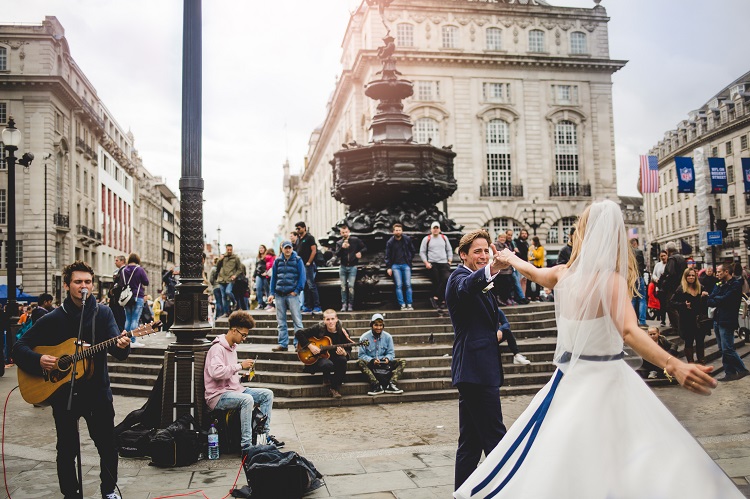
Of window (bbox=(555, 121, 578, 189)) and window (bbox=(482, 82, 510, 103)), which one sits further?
window (bbox=(555, 121, 578, 189))

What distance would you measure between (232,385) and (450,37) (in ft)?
150

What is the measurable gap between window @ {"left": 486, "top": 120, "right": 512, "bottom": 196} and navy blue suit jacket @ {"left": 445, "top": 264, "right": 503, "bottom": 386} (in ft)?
146

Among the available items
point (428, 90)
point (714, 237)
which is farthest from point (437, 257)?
point (428, 90)

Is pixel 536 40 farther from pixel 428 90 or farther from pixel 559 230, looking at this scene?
pixel 559 230

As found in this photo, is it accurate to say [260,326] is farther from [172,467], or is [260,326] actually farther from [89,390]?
[89,390]

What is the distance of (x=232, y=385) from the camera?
6.91m

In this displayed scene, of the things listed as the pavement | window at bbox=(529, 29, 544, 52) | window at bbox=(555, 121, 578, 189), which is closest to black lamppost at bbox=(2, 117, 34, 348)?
the pavement

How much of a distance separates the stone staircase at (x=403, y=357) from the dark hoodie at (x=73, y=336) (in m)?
2.77

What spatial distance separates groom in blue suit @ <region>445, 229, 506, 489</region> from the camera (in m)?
4.47

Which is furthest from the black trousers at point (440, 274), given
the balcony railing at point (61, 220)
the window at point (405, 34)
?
the balcony railing at point (61, 220)

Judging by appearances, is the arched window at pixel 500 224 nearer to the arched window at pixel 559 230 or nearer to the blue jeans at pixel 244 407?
the arched window at pixel 559 230

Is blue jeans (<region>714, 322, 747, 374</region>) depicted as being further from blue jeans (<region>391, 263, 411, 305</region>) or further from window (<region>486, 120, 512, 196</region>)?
window (<region>486, 120, 512, 196</region>)

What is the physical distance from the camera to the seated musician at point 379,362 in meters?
9.60

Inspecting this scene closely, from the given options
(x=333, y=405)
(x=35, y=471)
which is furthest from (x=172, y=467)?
(x=333, y=405)
